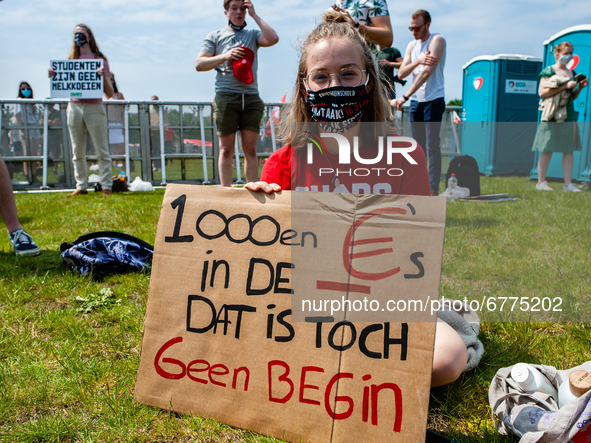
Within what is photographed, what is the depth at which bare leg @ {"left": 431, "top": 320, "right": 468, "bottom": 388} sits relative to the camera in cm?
131

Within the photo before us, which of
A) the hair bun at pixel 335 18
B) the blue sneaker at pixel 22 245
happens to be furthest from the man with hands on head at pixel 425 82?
the blue sneaker at pixel 22 245

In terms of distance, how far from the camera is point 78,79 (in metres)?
5.80

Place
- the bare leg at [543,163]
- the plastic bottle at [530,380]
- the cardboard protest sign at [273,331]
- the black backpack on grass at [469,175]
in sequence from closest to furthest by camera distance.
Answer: the cardboard protest sign at [273,331] → the plastic bottle at [530,380] → the black backpack on grass at [469,175] → the bare leg at [543,163]

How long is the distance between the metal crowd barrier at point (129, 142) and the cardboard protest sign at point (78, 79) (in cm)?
197

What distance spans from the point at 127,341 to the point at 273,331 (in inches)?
32.3

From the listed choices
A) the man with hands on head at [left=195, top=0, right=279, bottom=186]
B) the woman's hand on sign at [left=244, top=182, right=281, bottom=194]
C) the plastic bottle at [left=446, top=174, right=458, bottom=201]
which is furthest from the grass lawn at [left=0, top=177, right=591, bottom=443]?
the plastic bottle at [left=446, top=174, right=458, bottom=201]

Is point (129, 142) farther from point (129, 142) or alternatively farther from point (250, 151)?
point (250, 151)

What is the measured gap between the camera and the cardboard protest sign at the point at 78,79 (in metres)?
5.68

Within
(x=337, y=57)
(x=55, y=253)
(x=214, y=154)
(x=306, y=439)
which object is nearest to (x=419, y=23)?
(x=337, y=57)

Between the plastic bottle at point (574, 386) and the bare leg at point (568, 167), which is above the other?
the bare leg at point (568, 167)

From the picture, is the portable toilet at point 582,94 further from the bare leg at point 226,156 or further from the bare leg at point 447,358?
the bare leg at point 447,358

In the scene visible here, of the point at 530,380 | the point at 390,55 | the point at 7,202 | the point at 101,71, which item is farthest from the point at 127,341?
the point at 101,71

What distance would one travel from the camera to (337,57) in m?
1.54

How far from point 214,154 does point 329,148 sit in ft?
25.3
